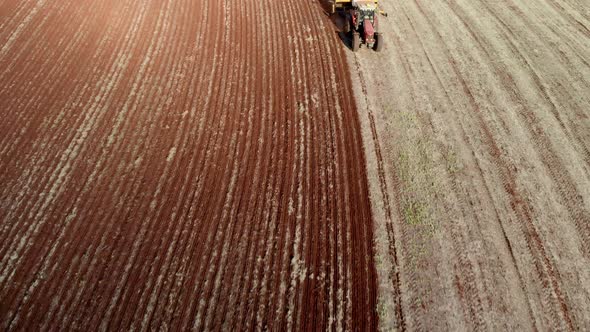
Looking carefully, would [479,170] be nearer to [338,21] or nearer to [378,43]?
[378,43]

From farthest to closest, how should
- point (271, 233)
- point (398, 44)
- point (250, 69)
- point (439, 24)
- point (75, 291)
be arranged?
point (439, 24)
point (398, 44)
point (250, 69)
point (271, 233)
point (75, 291)

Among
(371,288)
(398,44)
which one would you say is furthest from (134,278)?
(398,44)

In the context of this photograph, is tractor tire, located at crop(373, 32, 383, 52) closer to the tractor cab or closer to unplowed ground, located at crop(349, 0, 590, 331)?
the tractor cab

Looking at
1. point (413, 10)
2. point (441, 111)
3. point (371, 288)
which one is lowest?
point (371, 288)

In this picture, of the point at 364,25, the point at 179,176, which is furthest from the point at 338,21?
the point at 179,176

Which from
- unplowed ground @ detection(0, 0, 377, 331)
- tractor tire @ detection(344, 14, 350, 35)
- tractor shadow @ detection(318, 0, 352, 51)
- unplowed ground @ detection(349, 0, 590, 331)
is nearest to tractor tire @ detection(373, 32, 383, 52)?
unplowed ground @ detection(349, 0, 590, 331)

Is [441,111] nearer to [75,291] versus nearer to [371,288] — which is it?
[371,288]

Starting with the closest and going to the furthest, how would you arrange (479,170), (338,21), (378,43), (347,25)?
(479,170) < (378,43) < (347,25) < (338,21)

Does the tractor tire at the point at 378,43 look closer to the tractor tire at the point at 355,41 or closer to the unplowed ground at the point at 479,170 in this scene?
the unplowed ground at the point at 479,170
